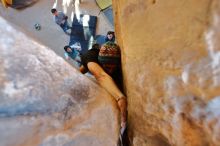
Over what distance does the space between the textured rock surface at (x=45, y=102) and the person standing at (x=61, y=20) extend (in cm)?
242

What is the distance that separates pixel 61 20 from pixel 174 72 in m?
2.76

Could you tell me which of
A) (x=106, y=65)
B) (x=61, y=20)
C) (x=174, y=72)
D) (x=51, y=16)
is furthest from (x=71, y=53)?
(x=174, y=72)

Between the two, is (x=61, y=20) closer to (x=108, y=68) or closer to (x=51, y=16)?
(x=51, y=16)

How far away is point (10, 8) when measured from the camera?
3455 millimetres

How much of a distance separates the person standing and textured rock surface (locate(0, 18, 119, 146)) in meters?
2.42

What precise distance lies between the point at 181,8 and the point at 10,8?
9.67 feet

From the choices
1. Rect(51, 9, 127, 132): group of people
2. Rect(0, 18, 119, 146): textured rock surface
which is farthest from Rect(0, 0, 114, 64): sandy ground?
Rect(0, 18, 119, 146): textured rock surface

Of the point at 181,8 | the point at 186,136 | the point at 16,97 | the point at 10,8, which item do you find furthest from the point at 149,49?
the point at 10,8

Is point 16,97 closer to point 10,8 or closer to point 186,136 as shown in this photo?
point 186,136

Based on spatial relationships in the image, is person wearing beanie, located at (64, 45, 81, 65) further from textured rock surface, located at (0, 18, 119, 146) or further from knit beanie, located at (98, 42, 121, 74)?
textured rock surface, located at (0, 18, 119, 146)

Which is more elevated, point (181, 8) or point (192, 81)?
point (181, 8)

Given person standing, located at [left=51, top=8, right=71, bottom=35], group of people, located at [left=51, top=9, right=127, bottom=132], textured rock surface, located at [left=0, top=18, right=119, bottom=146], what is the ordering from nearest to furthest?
1. textured rock surface, located at [left=0, top=18, right=119, bottom=146]
2. group of people, located at [left=51, top=9, right=127, bottom=132]
3. person standing, located at [left=51, top=8, right=71, bottom=35]

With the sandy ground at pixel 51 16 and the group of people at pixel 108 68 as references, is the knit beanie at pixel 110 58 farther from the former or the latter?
the sandy ground at pixel 51 16

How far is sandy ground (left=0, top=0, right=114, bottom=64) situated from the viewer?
11.2 feet
